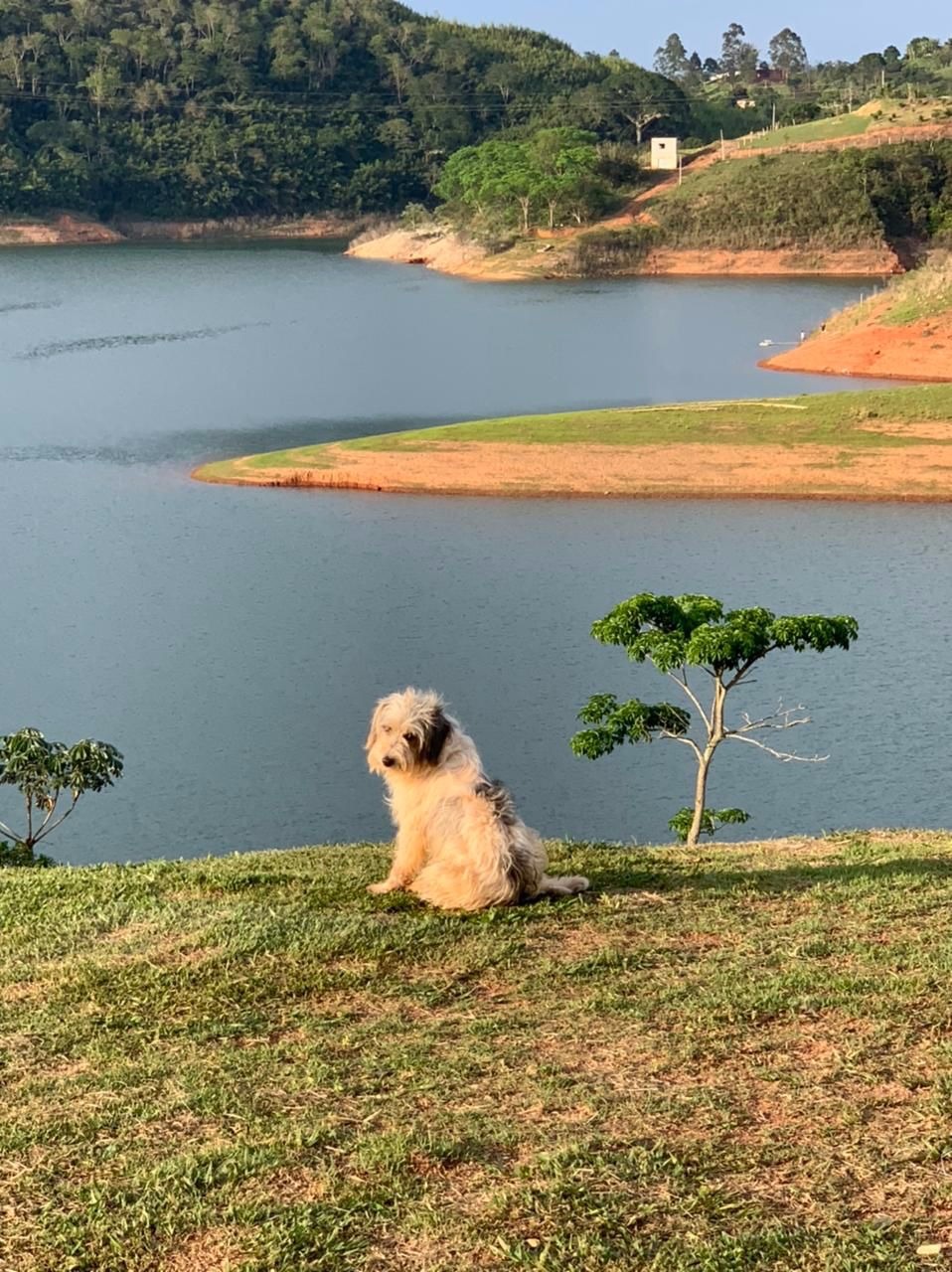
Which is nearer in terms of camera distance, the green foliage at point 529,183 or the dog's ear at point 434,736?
the dog's ear at point 434,736

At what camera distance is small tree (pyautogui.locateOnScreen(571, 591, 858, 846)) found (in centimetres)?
1384

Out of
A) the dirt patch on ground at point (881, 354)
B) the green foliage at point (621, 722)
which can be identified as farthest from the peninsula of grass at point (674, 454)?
the green foliage at point (621, 722)

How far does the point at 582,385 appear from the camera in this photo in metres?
50.1

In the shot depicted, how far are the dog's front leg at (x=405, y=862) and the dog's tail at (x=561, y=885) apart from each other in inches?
19.7

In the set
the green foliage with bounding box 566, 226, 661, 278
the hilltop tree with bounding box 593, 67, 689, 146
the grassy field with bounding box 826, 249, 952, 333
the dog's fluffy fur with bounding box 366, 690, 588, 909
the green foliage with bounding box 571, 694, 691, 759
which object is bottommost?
the green foliage with bounding box 571, 694, 691, 759

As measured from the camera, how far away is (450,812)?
6.62 meters

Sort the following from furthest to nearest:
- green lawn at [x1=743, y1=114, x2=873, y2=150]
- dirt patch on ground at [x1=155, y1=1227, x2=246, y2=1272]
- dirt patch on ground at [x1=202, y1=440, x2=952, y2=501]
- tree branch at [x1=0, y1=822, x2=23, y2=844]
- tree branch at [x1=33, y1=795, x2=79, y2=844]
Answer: green lawn at [x1=743, y1=114, x2=873, y2=150] → dirt patch on ground at [x1=202, y1=440, x2=952, y2=501] → tree branch at [x1=0, y1=822, x2=23, y2=844] → tree branch at [x1=33, y1=795, x2=79, y2=844] → dirt patch on ground at [x1=155, y1=1227, x2=246, y2=1272]

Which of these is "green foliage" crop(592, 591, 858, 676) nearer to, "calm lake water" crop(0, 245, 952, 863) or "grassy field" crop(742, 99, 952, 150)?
"calm lake water" crop(0, 245, 952, 863)

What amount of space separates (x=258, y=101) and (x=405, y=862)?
134495 mm

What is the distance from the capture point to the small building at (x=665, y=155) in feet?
351

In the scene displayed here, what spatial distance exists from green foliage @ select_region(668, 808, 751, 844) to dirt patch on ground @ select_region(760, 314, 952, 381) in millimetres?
33980

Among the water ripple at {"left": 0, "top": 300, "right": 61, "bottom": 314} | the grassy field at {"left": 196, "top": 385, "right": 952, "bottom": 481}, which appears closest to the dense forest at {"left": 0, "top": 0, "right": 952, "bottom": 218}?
the water ripple at {"left": 0, "top": 300, "right": 61, "bottom": 314}

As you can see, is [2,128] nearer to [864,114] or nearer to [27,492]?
[864,114]

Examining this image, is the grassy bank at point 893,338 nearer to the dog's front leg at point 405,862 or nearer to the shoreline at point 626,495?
the shoreline at point 626,495
